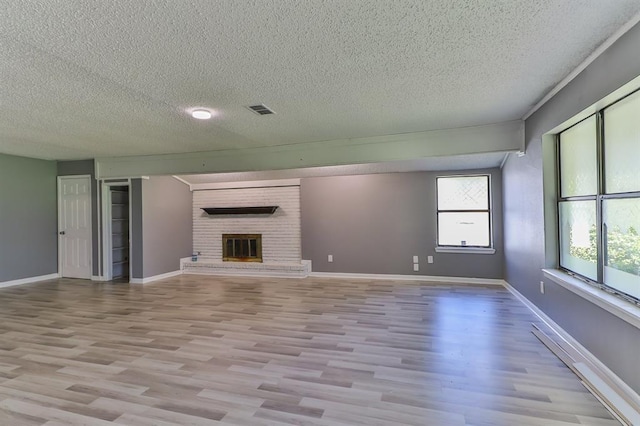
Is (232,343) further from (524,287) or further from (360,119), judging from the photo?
(524,287)

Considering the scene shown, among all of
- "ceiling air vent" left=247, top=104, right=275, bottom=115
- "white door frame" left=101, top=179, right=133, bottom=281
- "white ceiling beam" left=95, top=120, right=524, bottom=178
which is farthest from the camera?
"white door frame" left=101, top=179, right=133, bottom=281

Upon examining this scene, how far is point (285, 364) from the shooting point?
2553 millimetres

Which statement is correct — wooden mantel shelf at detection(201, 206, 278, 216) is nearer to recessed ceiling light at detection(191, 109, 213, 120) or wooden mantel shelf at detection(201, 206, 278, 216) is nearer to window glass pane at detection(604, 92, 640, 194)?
recessed ceiling light at detection(191, 109, 213, 120)

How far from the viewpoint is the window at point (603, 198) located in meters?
2.12

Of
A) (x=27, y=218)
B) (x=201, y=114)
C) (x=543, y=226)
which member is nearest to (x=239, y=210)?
(x=201, y=114)

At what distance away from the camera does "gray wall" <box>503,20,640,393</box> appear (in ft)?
6.54

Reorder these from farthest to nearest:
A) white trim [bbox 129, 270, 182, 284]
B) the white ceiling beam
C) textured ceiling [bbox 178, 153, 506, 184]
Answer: white trim [bbox 129, 270, 182, 284], textured ceiling [bbox 178, 153, 506, 184], the white ceiling beam

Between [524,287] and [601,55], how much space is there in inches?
111

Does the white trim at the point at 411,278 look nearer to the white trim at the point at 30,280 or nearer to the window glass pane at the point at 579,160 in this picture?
the window glass pane at the point at 579,160

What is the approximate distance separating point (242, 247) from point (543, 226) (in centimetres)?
525

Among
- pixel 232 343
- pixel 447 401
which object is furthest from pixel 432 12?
pixel 232 343

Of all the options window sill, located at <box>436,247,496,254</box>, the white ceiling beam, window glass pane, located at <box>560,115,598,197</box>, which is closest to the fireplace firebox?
the white ceiling beam

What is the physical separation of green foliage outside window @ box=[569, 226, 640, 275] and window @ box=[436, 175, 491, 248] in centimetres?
288

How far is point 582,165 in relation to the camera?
276 centimetres
